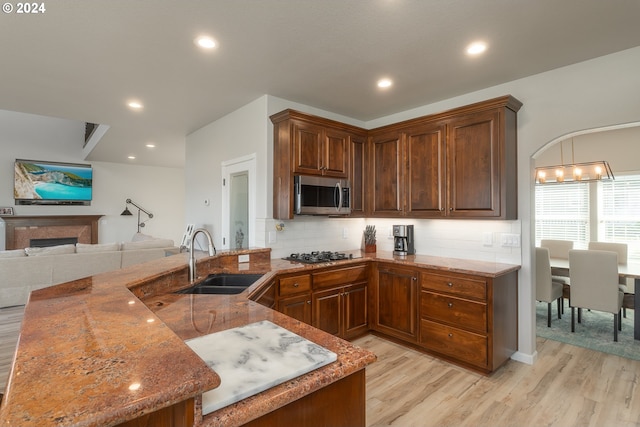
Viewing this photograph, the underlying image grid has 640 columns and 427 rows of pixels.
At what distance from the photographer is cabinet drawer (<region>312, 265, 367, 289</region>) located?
10.2 feet

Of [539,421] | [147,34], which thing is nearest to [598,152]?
[539,421]

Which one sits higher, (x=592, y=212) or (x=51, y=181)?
(x=51, y=181)

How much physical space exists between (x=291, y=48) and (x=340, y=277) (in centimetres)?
213

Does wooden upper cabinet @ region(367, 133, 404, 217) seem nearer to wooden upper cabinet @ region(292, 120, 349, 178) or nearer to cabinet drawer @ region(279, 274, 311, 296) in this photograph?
wooden upper cabinet @ region(292, 120, 349, 178)

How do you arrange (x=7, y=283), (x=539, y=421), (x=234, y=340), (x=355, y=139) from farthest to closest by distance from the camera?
1. (x=7, y=283)
2. (x=355, y=139)
3. (x=539, y=421)
4. (x=234, y=340)

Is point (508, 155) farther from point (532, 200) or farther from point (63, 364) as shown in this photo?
point (63, 364)

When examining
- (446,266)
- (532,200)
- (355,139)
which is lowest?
(446,266)

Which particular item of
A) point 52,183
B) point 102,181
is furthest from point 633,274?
point 52,183

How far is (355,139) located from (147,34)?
2328 millimetres

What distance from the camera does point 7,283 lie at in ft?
14.2

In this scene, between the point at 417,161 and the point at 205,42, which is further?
the point at 417,161

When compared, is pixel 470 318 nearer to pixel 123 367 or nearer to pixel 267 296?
pixel 267 296

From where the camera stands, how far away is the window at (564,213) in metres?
5.63

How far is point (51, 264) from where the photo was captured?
4.54 m
